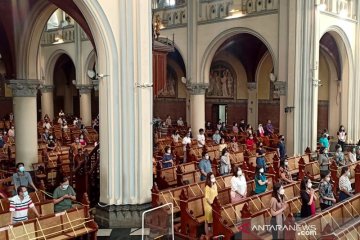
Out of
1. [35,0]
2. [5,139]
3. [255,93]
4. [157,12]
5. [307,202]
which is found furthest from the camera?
[255,93]

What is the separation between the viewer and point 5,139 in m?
19.4

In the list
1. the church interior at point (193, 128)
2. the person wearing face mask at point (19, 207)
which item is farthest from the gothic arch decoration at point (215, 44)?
the person wearing face mask at point (19, 207)

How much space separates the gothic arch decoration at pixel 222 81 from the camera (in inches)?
1005

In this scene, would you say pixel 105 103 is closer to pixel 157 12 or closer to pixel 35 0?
pixel 35 0

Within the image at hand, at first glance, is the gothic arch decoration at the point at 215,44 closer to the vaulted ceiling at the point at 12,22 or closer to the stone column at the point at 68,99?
the vaulted ceiling at the point at 12,22

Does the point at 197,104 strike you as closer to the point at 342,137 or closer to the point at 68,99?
the point at 342,137

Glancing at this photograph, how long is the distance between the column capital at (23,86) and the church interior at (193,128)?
4 centimetres

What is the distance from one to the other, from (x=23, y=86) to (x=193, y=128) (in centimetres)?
941

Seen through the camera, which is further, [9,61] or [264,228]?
[9,61]

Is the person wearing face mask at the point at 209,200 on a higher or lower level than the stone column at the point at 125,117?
lower

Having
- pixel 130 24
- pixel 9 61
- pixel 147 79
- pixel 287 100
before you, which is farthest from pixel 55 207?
pixel 287 100

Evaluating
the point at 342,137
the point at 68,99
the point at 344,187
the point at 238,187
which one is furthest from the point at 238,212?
the point at 68,99

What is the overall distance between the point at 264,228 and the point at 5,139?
17670 mm

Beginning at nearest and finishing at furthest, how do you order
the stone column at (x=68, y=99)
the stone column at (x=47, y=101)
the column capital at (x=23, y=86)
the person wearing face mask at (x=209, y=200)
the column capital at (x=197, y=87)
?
the person wearing face mask at (x=209, y=200), the column capital at (x=23, y=86), the column capital at (x=197, y=87), the stone column at (x=47, y=101), the stone column at (x=68, y=99)
